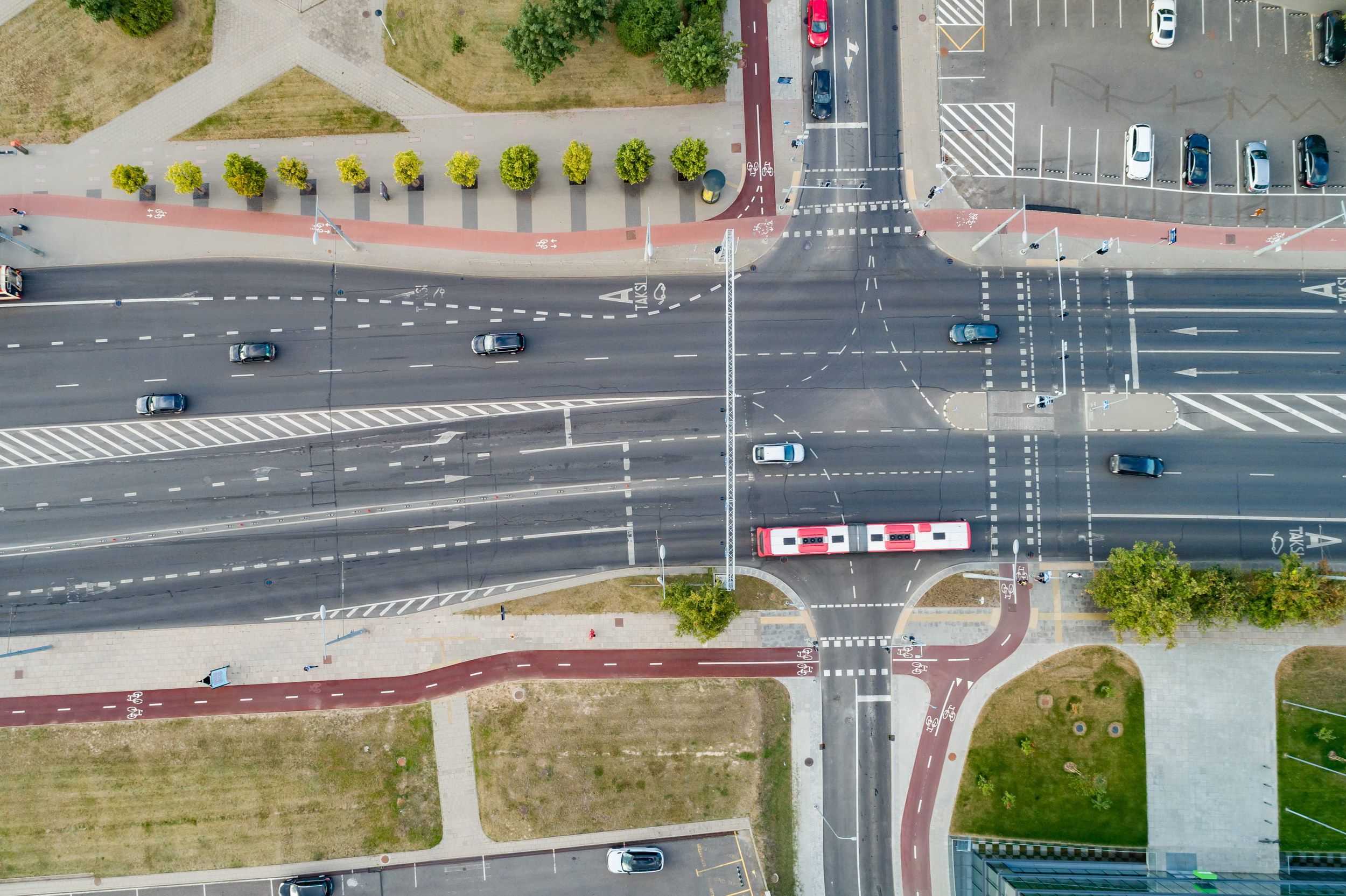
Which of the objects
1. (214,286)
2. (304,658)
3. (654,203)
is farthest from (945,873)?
(214,286)

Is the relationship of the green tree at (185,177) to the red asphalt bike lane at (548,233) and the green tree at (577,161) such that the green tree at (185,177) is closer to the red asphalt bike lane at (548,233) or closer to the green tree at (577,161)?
the red asphalt bike lane at (548,233)

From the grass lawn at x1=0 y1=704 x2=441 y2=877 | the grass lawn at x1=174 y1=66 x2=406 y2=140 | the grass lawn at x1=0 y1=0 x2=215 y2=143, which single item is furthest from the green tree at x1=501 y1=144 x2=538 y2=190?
the grass lawn at x1=0 y1=704 x2=441 y2=877

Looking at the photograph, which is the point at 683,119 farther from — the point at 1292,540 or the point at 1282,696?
the point at 1282,696

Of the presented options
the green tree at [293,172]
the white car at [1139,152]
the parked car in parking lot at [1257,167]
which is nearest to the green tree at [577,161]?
the green tree at [293,172]

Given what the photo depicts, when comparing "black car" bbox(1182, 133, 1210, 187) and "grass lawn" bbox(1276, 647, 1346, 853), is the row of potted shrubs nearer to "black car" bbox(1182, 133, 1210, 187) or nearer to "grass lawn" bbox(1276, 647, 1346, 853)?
"black car" bbox(1182, 133, 1210, 187)

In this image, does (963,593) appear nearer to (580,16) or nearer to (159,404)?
(580,16)

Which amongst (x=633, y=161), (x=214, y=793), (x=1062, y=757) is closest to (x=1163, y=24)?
(x=633, y=161)
